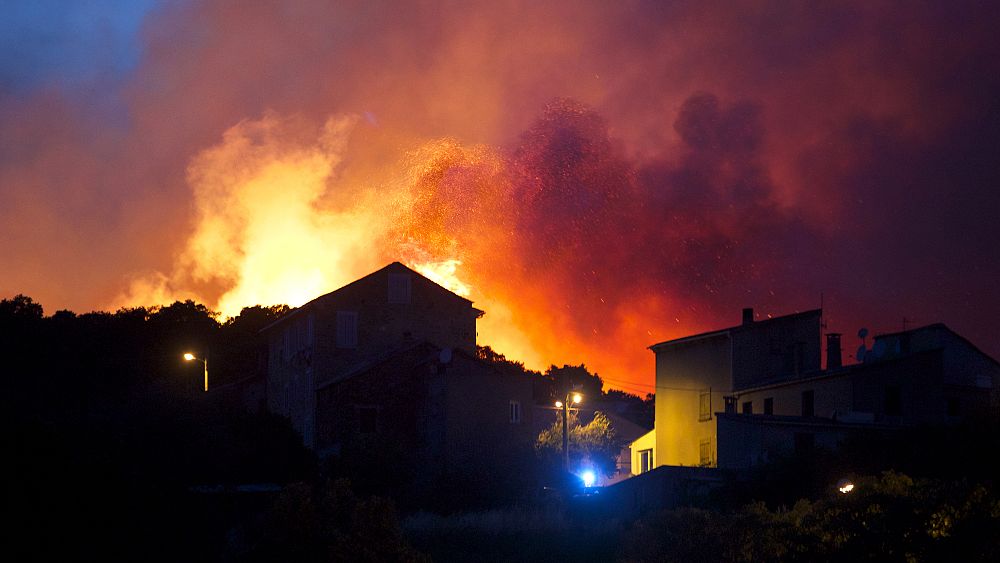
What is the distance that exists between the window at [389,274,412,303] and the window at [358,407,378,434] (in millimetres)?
8856

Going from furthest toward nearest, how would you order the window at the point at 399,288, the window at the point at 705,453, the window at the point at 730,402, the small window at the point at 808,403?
1. the window at the point at 399,288
2. the window at the point at 730,402
3. the window at the point at 705,453
4. the small window at the point at 808,403

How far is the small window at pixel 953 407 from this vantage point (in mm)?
60969

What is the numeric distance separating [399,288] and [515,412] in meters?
11.4

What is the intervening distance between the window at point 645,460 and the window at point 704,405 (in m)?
6.32

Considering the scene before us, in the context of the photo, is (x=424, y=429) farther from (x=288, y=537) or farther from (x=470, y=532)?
(x=288, y=537)

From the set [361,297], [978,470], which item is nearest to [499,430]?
[361,297]

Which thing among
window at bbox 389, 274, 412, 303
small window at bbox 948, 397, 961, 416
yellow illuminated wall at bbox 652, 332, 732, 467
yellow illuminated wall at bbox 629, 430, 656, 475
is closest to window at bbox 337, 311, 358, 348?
window at bbox 389, 274, 412, 303

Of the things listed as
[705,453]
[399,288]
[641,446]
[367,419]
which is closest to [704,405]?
[705,453]

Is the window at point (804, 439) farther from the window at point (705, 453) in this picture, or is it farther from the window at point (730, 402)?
the window at point (730, 402)

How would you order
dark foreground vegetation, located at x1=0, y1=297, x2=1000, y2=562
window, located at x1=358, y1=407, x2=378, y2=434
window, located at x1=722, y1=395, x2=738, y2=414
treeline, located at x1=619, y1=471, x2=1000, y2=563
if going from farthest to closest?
window, located at x1=722, y1=395, x2=738, y2=414, window, located at x1=358, y1=407, x2=378, y2=434, treeline, located at x1=619, y1=471, x2=1000, y2=563, dark foreground vegetation, located at x1=0, y1=297, x2=1000, y2=562

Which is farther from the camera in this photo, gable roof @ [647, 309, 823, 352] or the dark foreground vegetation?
gable roof @ [647, 309, 823, 352]

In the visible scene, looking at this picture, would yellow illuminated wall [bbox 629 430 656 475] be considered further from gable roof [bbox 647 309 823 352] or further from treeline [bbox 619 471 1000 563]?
treeline [bbox 619 471 1000 563]

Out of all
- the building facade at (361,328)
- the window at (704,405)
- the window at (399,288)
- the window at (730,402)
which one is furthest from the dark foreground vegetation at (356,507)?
the window at (730,402)

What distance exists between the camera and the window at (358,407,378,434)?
58237 millimetres
